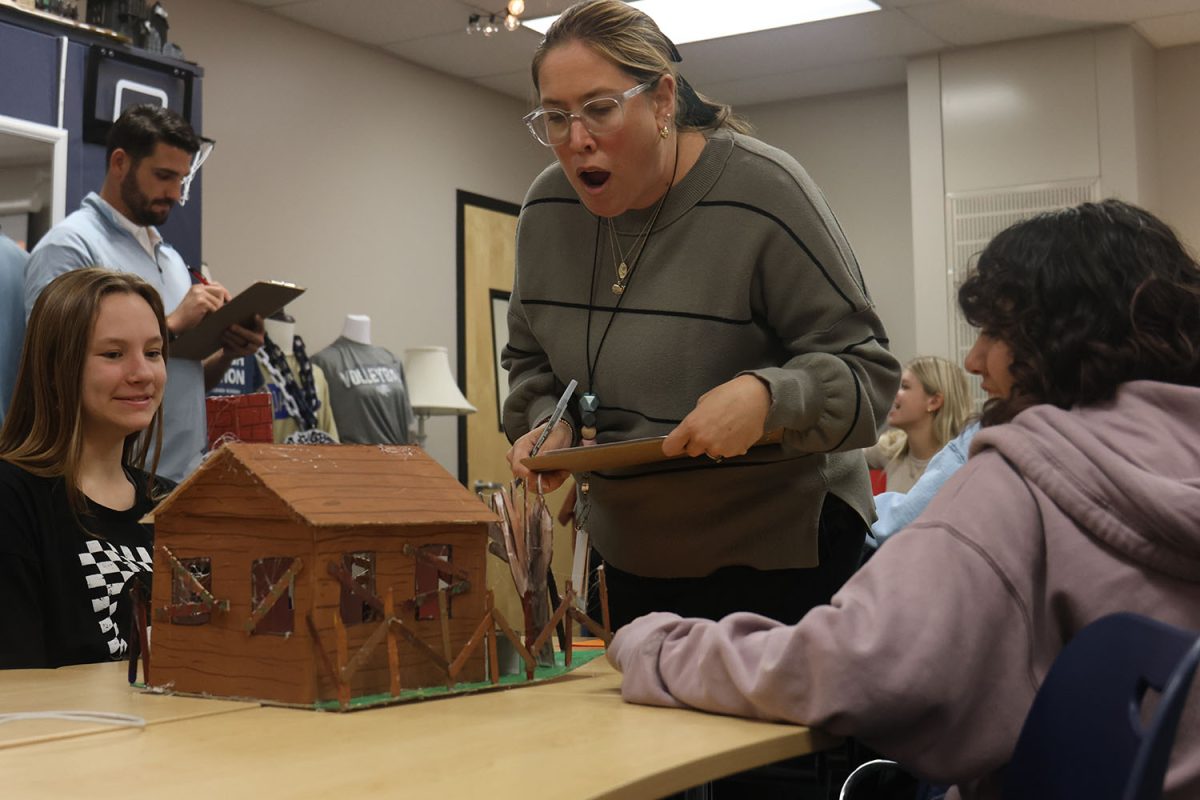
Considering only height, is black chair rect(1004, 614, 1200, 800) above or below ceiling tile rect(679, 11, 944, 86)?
below

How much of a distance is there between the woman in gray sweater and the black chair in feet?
2.01

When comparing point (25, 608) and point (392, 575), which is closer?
point (392, 575)

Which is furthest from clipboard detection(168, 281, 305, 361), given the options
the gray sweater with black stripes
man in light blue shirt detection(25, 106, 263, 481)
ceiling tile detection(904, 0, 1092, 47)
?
ceiling tile detection(904, 0, 1092, 47)

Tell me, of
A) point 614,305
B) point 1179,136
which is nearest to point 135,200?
point 614,305

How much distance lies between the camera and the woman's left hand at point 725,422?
4.98ft

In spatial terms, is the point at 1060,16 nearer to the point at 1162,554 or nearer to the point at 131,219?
the point at 131,219

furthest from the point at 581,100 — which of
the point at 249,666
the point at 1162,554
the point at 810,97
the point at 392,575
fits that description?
the point at 810,97

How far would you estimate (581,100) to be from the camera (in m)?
1.72

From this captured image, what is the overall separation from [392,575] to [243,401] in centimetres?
240

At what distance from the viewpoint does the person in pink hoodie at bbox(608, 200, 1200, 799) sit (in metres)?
1.10

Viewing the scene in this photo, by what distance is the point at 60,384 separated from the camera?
7.19 ft

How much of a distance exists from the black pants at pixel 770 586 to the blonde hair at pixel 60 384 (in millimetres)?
884

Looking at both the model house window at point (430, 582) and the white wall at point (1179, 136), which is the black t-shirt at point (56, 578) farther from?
the white wall at point (1179, 136)

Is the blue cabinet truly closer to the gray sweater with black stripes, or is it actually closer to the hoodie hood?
the gray sweater with black stripes
